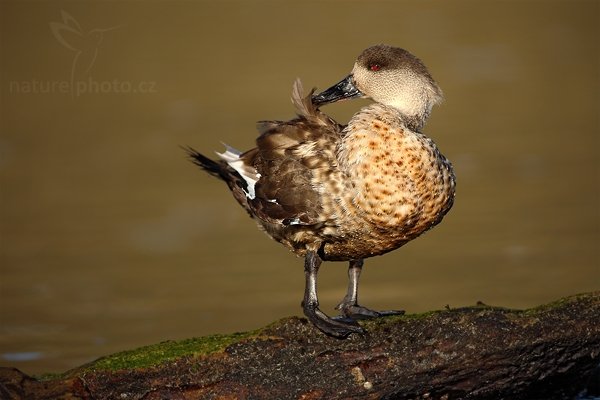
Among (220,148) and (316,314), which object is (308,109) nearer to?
(316,314)

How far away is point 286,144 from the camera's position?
24.3ft

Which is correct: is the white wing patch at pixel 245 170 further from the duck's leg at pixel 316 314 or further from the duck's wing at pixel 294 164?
the duck's leg at pixel 316 314

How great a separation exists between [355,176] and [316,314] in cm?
82

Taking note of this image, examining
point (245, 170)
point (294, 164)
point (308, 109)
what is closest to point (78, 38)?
point (245, 170)

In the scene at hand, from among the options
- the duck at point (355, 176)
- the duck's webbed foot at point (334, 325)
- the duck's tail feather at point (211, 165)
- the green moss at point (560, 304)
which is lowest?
the green moss at point (560, 304)

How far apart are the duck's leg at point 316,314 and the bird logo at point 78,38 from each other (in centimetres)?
960

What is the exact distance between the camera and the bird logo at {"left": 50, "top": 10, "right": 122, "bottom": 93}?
16297mm

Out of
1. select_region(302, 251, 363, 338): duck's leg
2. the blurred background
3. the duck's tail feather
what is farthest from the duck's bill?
the blurred background

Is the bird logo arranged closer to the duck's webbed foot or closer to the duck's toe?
the duck's toe

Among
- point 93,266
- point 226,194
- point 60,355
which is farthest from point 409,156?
point 226,194

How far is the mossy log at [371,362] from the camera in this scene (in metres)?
6.26

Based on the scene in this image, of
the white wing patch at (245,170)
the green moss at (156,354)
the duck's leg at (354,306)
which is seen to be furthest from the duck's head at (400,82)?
the green moss at (156,354)

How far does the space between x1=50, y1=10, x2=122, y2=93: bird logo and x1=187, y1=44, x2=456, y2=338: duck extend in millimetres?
9133

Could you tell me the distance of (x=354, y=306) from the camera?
7.54 metres
